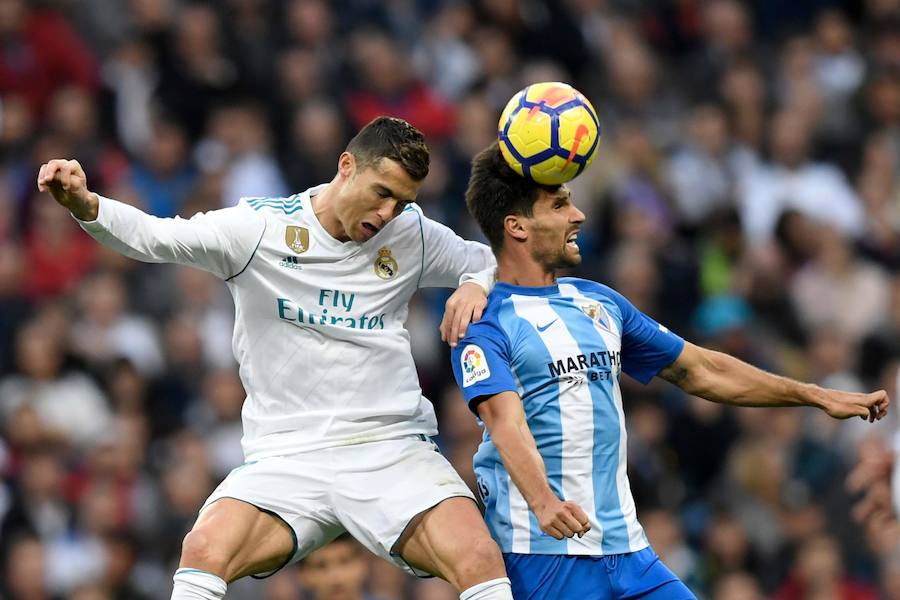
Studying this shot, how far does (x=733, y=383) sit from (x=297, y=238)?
1873mm

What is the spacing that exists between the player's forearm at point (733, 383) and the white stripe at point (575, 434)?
657 mm

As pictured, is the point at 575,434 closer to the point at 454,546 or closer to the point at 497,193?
the point at 454,546

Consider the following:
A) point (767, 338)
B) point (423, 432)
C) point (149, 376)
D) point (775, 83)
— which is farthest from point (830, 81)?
point (423, 432)

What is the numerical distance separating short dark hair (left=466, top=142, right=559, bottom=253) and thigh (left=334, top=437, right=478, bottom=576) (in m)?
0.93

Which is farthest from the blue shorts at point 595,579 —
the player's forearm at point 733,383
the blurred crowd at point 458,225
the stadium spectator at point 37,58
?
the stadium spectator at point 37,58

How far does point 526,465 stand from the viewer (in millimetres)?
5887

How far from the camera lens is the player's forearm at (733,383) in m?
6.68

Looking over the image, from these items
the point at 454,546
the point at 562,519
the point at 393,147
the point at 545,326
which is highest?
the point at 393,147

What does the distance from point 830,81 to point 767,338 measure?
10.4ft

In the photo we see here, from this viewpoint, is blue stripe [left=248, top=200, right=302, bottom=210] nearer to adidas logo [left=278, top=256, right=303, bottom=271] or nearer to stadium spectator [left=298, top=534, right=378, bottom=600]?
adidas logo [left=278, top=256, right=303, bottom=271]

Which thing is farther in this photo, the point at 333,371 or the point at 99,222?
the point at 333,371

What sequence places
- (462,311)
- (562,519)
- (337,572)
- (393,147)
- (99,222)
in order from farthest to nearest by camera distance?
1. (337,572)
2. (393,147)
3. (462,311)
4. (99,222)
5. (562,519)

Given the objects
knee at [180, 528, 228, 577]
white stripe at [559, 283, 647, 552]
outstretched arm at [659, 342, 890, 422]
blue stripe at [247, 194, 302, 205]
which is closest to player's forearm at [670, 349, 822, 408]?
outstretched arm at [659, 342, 890, 422]

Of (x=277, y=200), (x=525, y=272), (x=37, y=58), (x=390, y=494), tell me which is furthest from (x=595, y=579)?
(x=37, y=58)
